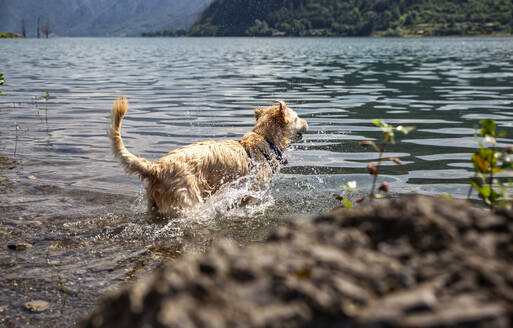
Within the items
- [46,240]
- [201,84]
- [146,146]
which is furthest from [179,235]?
[201,84]

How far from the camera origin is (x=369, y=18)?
132 metres

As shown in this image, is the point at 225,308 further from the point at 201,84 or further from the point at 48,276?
the point at 201,84

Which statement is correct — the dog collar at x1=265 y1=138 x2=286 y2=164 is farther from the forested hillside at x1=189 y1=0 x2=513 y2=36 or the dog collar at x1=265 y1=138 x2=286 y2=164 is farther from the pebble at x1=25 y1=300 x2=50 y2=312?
the forested hillside at x1=189 y1=0 x2=513 y2=36

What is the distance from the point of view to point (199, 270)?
1210mm

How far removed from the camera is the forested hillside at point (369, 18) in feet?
376

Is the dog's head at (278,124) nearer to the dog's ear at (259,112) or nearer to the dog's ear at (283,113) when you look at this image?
the dog's ear at (283,113)

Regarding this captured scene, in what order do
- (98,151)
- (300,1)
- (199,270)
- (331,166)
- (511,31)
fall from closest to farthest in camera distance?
1. (199,270)
2. (331,166)
3. (98,151)
4. (511,31)
5. (300,1)

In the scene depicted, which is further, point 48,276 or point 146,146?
point 146,146

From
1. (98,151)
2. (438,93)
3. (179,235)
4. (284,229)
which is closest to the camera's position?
(284,229)

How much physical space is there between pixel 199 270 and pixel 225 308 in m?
0.15

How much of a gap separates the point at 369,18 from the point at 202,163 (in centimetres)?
13821

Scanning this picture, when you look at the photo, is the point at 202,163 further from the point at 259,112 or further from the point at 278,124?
the point at 259,112


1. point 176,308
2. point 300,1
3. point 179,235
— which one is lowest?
point 179,235

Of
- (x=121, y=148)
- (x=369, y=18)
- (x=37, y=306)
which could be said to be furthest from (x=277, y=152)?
(x=369, y=18)
